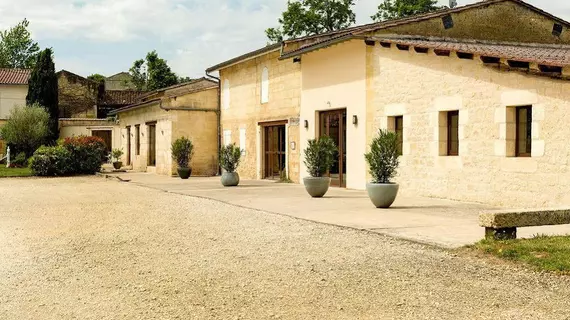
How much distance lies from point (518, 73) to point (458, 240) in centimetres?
552

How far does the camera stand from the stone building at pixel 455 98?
11445 mm

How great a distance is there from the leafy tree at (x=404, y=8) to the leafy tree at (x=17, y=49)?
144 feet

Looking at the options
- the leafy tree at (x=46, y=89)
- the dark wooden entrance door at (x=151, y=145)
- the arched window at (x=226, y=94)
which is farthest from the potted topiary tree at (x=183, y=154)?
the leafy tree at (x=46, y=89)

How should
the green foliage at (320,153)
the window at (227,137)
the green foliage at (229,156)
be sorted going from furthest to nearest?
1. the window at (227,137)
2. the green foliage at (229,156)
3. the green foliage at (320,153)

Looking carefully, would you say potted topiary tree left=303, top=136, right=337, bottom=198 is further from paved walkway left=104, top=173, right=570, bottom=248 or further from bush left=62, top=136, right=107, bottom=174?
bush left=62, top=136, right=107, bottom=174

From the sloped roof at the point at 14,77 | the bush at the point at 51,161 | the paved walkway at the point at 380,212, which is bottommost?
the paved walkway at the point at 380,212

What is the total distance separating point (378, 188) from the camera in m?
11.6

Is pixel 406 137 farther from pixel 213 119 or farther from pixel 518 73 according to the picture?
pixel 213 119

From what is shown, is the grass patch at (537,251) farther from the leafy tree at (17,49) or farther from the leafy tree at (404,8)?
the leafy tree at (17,49)

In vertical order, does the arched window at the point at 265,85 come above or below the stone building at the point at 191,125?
above

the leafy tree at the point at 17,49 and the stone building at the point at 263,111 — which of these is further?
the leafy tree at the point at 17,49

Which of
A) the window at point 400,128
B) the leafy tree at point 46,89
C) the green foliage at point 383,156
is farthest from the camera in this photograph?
the leafy tree at point 46,89

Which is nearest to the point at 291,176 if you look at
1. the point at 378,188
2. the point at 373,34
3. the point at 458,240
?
the point at 373,34

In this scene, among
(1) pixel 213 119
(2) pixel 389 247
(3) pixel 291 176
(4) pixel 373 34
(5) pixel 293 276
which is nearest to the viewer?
(5) pixel 293 276
